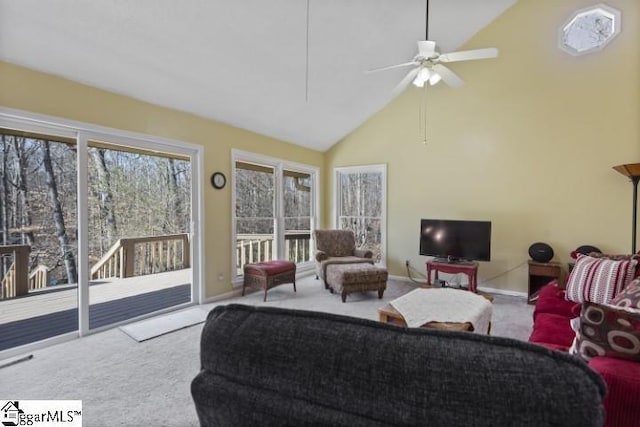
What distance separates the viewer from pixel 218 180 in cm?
411

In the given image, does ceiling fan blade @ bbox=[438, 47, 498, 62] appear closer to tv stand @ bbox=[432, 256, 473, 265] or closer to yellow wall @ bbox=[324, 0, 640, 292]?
yellow wall @ bbox=[324, 0, 640, 292]

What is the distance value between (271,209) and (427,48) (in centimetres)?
329

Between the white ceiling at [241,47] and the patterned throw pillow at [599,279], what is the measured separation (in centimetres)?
325

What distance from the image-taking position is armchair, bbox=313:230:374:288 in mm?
4770

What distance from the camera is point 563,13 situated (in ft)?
13.3

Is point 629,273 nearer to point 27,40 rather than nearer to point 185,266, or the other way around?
point 27,40

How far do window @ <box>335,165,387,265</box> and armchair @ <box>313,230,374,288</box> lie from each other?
2.15 feet

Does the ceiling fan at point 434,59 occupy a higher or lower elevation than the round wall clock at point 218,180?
higher

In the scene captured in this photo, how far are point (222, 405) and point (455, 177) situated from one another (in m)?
4.84

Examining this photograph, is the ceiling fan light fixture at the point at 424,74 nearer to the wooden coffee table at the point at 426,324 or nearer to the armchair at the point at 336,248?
the wooden coffee table at the point at 426,324

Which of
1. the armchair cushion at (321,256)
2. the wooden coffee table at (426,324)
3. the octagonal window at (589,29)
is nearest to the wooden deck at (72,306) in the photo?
the armchair cushion at (321,256)

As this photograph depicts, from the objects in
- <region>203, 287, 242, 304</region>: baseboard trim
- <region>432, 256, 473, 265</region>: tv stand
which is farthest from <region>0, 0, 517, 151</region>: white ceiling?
<region>432, 256, 473, 265</region>: tv stand

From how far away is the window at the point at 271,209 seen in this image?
4.59 meters

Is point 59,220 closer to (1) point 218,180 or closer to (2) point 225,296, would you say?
(1) point 218,180
